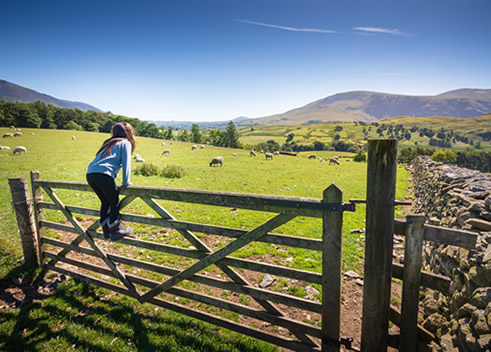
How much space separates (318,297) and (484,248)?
342 cm

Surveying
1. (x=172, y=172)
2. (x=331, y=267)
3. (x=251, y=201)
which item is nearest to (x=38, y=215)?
(x=251, y=201)

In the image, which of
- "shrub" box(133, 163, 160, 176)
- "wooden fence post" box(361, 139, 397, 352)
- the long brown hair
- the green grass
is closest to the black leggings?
the long brown hair

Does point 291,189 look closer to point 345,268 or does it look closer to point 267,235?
point 345,268

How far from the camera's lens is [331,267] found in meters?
3.27

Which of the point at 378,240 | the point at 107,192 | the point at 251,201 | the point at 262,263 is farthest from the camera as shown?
the point at 107,192

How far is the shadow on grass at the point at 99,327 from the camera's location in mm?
4133

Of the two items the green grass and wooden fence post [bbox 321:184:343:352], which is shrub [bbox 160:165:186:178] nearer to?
the green grass

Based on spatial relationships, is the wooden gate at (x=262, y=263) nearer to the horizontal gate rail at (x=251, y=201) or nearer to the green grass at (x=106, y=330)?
the horizontal gate rail at (x=251, y=201)

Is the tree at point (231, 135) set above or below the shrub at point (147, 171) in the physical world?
above

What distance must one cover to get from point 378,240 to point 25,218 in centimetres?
808

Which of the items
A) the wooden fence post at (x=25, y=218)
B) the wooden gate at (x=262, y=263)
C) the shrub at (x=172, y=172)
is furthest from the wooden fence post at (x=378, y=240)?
the shrub at (x=172, y=172)

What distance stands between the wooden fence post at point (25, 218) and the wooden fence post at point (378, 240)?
25.8ft

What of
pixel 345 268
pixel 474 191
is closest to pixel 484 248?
pixel 474 191

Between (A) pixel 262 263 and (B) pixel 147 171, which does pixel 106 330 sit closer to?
(A) pixel 262 263
